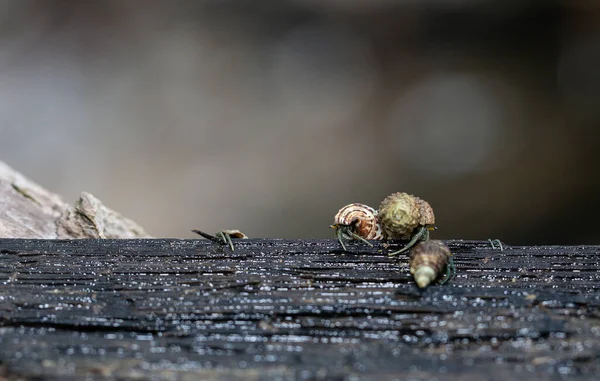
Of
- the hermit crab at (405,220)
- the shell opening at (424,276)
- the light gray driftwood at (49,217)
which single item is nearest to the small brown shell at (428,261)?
the shell opening at (424,276)

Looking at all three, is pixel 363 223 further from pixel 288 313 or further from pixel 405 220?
pixel 288 313

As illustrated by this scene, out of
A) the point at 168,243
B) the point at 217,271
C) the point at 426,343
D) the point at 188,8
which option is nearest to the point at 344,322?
the point at 426,343

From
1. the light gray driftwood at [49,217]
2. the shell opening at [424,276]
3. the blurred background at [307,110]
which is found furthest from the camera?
the blurred background at [307,110]

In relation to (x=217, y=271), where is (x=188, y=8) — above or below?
above

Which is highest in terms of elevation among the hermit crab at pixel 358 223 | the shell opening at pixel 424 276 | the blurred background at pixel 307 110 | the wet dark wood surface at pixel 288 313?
the blurred background at pixel 307 110

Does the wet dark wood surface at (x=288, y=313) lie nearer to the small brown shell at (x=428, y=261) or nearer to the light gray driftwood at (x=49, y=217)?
the small brown shell at (x=428, y=261)

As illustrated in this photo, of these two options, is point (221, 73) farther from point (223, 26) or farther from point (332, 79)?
point (332, 79)

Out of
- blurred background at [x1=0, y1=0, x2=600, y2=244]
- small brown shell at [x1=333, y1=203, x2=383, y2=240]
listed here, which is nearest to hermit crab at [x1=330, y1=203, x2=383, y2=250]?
small brown shell at [x1=333, y1=203, x2=383, y2=240]
